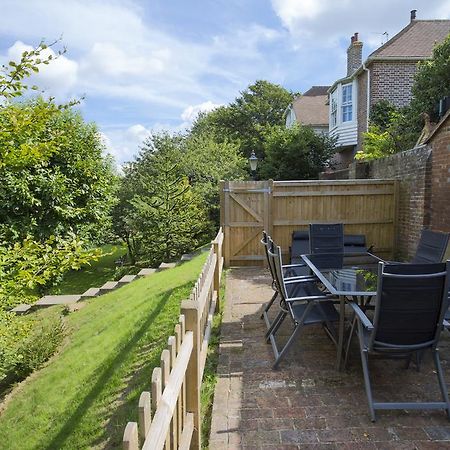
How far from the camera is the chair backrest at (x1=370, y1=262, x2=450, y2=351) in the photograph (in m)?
2.63

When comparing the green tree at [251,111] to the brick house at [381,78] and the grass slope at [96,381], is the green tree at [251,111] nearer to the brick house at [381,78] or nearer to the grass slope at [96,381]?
the brick house at [381,78]

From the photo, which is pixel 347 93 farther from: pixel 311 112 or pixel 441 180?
pixel 441 180

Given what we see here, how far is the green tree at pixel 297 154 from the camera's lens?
16.0 meters

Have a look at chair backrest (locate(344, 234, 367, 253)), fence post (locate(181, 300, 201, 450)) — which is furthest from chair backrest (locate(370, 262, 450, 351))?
chair backrest (locate(344, 234, 367, 253))

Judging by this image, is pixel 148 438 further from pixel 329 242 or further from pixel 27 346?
pixel 27 346

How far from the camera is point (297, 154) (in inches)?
628

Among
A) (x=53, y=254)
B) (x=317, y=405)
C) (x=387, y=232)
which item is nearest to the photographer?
(x=317, y=405)

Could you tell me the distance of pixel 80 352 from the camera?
18.6 ft

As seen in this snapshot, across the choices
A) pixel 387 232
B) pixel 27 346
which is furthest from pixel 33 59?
pixel 387 232

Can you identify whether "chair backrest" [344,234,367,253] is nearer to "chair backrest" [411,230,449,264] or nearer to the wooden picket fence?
"chair backrest" [411,230,449,264]

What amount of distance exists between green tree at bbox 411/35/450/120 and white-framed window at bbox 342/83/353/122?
5582 millimetres

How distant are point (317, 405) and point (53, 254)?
2.62m

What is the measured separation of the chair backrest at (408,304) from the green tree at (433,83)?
935 centimetres

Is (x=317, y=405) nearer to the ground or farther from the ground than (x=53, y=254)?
nearer to the ground
